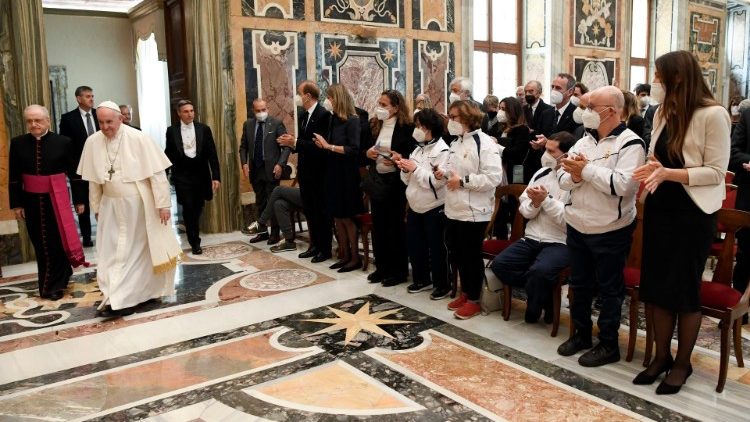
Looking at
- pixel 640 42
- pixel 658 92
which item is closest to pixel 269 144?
pixel 658 92

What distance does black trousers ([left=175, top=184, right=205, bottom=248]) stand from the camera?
6418 mm

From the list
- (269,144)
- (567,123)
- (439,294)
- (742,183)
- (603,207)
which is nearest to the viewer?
(603,207)

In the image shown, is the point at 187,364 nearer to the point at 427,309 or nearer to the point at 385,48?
the point at 427,309

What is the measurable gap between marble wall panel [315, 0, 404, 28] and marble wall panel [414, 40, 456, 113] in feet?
1.61

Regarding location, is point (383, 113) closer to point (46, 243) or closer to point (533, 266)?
point (533, 266)

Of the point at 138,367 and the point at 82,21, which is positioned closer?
the point at 138,367

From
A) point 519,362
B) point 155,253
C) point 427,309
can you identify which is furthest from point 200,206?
point 519,362

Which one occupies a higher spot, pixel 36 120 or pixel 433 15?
pixel 433 15

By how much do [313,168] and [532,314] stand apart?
2525 mm

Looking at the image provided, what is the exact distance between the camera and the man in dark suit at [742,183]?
166 inches

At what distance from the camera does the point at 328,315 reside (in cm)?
443

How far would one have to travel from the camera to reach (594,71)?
435 inches

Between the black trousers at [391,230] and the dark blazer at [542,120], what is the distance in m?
1.70

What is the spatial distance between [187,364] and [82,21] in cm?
1009
